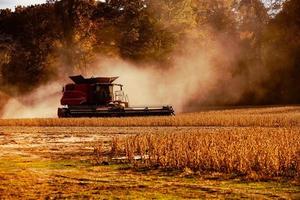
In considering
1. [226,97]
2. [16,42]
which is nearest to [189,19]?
[226,97]

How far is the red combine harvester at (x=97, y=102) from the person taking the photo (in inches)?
1323

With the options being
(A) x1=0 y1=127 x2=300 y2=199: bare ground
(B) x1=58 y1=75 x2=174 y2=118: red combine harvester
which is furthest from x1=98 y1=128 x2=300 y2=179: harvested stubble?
(B) x1=58 y1=75 x2=174 y2=118: red combine harvester

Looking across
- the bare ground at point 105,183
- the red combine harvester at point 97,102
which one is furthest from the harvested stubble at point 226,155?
the red combine harvester at point 97,102

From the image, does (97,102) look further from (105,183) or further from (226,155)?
(105,183)

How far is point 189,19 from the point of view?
165 ft

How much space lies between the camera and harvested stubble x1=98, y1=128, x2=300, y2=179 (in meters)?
11.1

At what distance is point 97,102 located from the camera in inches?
1385

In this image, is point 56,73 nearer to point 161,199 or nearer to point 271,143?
point 271,143

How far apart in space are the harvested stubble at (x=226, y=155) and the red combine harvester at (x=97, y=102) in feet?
60.7

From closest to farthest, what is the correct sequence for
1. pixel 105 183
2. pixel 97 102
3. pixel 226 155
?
pixel 105 183, pixel 226 155, pixel 97 102

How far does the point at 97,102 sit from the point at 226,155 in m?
23.8

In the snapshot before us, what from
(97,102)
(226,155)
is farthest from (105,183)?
(97,102)

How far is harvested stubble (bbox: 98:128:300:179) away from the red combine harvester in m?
18.5

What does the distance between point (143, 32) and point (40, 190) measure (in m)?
41.8
